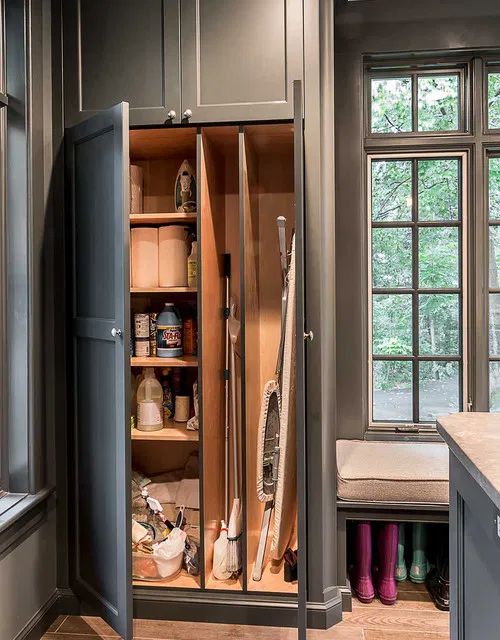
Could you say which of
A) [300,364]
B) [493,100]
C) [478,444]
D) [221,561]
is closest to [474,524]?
[478,444]

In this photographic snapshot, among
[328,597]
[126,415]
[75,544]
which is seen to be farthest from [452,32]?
[75,544]

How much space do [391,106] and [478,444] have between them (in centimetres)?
208

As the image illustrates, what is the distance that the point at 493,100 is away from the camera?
2777 mm

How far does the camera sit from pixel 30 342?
2107 millimetres

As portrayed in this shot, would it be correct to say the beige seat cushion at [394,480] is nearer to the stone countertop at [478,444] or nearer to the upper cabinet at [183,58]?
the stone countertop at [478,444]

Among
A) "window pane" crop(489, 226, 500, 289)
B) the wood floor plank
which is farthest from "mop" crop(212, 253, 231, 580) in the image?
"window pane" crop(489, 226, 500, 289)

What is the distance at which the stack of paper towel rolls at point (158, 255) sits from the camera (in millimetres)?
2414

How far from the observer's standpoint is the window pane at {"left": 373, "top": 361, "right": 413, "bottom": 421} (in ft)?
9.44

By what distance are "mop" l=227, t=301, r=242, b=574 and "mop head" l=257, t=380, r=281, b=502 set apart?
0.58 ft

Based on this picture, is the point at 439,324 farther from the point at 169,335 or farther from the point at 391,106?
the point at 169,335

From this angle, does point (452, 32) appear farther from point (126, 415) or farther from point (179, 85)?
point (126, 415)

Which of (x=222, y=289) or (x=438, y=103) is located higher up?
(x=438, y=103)

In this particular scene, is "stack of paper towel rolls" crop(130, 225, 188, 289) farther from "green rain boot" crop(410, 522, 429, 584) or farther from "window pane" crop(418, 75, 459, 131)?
"green rain boot" crop(410, 522, 429, 584)

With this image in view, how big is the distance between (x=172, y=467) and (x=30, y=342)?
93 centimetres
